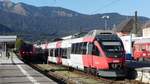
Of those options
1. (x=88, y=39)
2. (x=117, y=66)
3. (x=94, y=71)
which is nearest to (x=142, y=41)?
(x=88, y=39)

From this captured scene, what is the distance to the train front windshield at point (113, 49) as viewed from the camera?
102 ft

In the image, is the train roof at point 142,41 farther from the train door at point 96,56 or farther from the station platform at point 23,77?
the train door at point 96,56

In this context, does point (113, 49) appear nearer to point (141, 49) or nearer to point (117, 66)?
point (117, 66)

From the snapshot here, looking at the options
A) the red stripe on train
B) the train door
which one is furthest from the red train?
the train door

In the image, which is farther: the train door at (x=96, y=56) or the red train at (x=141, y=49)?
the red train at (x=141, y=49)

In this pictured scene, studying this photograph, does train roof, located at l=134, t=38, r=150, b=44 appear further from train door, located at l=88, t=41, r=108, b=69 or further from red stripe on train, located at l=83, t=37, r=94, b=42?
train door, located at l=88, t=41, r=108, b=69

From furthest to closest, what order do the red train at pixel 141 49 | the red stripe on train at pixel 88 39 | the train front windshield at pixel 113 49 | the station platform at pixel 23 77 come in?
the red train at pixel 141 49
the red stripe on train at pixel 88 39
the train front windshield at pixel 113 49
the station platform at pixel 23 77

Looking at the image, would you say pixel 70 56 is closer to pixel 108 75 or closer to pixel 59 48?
pixel 59 48

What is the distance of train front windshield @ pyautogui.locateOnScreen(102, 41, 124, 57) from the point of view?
31.2m

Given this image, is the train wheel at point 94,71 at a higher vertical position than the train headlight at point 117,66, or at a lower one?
lower

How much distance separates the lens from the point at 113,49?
103 feet

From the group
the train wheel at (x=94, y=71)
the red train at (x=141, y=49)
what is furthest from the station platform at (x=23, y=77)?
the red train at (x=141, y=49)

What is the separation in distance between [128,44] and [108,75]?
34.0m

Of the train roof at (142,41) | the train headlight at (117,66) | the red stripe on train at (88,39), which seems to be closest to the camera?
the train headlight at (117,66)
